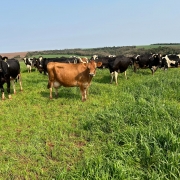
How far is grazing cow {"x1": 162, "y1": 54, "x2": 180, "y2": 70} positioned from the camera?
17.5 metres

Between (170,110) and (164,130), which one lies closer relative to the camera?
(164,130)

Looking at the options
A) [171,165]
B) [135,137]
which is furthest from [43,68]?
[171,165]

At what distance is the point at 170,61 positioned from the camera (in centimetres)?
1781

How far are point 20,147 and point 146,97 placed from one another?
455 cm

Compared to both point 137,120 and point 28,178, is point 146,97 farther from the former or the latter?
point 28,178

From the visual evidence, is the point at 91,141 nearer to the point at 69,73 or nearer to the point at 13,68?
the point at 69,73

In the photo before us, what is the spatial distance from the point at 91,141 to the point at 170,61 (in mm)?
14659

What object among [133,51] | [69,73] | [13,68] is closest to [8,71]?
[13,68]

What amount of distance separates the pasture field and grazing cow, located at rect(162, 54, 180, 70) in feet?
32.7

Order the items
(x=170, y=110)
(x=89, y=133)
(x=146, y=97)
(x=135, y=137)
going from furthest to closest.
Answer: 1. (x=146, y=97)
2. (x=170, y=110)
3. (x=89, y=133)
4. (x=135, y=137)

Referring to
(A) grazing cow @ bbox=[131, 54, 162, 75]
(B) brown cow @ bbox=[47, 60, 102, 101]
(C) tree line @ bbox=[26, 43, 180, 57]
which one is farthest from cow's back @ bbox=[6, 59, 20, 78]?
(C) tree line @ bbox=[26, 43, 180, 57]

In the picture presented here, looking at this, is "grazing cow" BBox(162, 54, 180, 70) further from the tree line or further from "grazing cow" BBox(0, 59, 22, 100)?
the tree line

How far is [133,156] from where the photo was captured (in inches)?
165

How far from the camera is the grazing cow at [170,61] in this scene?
1748cm
